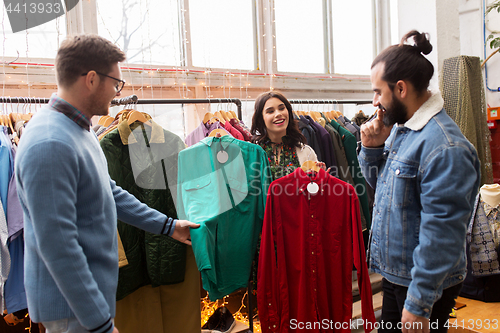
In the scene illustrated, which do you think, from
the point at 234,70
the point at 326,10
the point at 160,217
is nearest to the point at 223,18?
the point at 234,70

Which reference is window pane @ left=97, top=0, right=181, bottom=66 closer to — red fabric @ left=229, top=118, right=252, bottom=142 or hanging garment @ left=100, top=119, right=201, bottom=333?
red fabric @ left=229, top=118, right=252, bottom=142

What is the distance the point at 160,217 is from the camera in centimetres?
154

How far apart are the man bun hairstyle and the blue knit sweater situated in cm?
110

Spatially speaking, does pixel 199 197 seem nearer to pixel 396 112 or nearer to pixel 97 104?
pixel 97 104

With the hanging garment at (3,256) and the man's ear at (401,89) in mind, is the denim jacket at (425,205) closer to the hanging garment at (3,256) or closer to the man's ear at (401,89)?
the man's ear at (401,89)

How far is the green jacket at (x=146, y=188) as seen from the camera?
186 centimetres

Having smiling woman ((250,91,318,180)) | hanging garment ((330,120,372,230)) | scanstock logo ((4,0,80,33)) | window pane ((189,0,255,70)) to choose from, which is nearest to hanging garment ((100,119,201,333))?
smiling woman ((250,91,318,180))

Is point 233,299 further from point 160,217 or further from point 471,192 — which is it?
point 471,192

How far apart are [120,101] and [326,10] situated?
10.5 ft

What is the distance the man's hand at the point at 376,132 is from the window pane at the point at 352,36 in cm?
308

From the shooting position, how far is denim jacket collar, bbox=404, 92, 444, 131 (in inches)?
49.8

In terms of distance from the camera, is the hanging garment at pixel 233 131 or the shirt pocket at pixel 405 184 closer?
the shirt pocket at pixel 405 184

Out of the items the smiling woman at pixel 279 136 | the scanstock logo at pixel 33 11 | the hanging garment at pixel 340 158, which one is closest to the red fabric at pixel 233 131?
the smiling woman at pixel 279 136

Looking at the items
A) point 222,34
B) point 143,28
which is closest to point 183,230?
point 143,28
